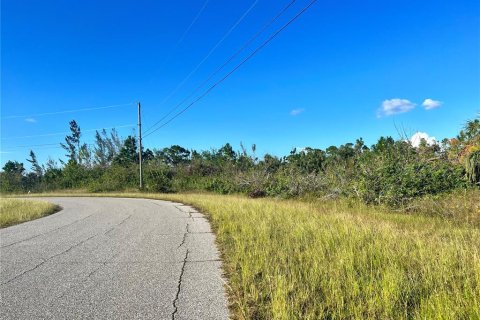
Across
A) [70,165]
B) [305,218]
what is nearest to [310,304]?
[305,218]

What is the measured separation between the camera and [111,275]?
555 centimetres

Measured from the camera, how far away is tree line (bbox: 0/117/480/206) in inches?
509

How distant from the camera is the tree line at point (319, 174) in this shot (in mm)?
12938

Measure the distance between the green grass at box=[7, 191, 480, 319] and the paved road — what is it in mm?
502

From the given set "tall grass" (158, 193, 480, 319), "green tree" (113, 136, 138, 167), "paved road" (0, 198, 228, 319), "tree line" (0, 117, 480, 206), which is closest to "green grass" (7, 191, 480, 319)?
"tall grass" (158, 193, 480, 319)

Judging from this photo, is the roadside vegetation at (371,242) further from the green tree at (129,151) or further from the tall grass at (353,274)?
the green tree at (129,151)

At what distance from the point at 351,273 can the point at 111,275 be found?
372 centimetres

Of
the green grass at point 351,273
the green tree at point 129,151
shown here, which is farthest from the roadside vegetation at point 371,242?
the green tree at point 129,151

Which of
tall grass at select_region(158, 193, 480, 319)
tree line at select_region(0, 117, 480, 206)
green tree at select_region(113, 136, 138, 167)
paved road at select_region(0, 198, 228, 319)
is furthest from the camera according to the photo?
green tree at select_region(113, 136, 138, 167)

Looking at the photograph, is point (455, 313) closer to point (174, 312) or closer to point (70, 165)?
point (174, 312)

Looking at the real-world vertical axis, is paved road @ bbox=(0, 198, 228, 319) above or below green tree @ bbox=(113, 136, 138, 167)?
below

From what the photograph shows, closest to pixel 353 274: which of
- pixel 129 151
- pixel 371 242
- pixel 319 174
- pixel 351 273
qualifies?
pixel 351 273

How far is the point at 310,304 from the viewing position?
12.6ft

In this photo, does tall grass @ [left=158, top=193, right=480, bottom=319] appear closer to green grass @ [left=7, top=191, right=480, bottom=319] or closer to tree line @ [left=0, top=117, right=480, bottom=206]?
green grass @ [left=7, top=191, right=480, bottom=319]
